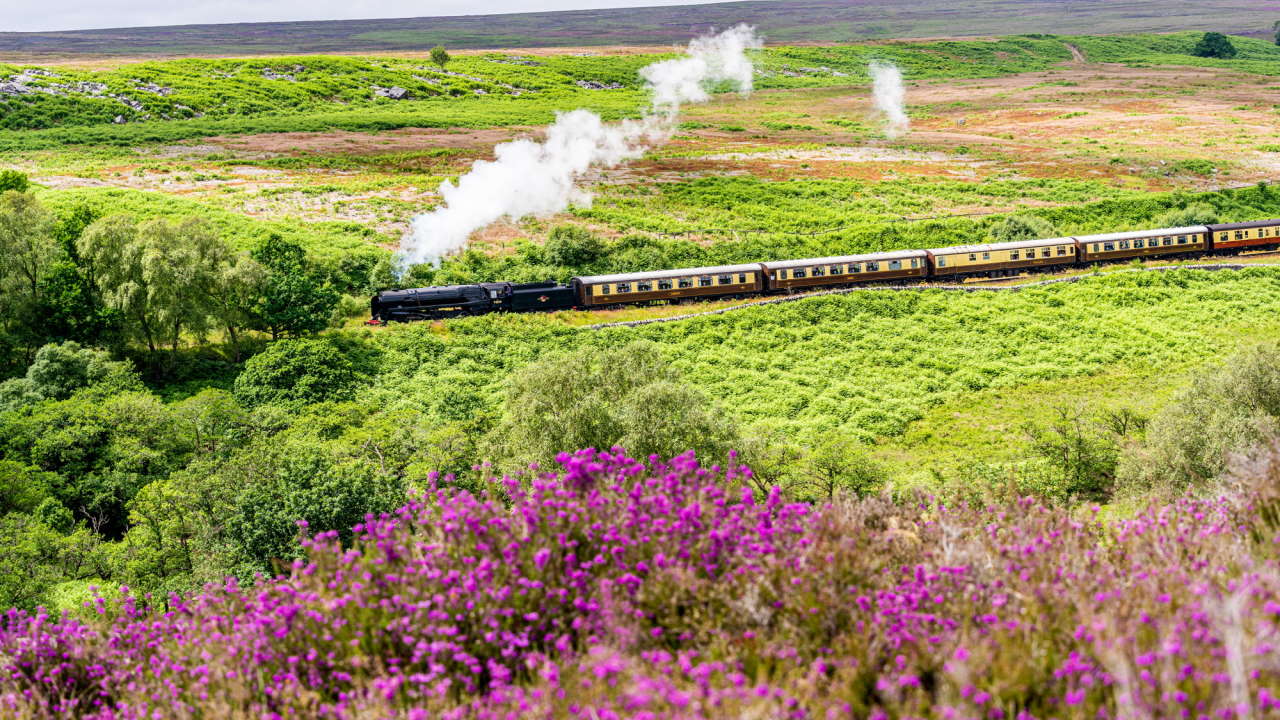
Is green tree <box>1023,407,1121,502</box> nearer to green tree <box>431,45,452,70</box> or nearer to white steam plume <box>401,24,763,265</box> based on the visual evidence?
white steam plume <box>401,24,763,265</box>

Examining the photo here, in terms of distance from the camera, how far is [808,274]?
55.1 metres

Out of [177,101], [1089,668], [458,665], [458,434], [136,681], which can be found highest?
[177,101]

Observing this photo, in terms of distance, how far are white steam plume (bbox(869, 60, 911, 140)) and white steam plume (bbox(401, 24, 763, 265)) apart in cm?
2306

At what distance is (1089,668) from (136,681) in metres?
9.27

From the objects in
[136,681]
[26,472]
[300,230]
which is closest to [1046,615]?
[136,681]

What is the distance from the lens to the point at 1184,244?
196ft

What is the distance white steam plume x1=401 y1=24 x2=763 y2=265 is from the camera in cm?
6931

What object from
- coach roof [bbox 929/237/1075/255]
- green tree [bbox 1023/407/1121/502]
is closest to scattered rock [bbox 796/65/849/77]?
coach roof [bbox 929/237/1075/255]

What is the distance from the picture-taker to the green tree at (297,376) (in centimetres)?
4384

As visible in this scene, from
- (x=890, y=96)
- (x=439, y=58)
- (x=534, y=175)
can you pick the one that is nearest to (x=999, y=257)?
(x=534, y=175)

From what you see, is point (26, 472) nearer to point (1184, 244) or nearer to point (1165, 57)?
point (1184, 244)

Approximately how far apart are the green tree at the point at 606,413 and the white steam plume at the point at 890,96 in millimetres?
Answer: 90770

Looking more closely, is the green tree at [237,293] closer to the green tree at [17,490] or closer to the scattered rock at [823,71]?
the green tree at [17,490]

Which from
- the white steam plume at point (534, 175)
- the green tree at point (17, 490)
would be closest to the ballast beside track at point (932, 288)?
the white steam plume at point (534, 175)
